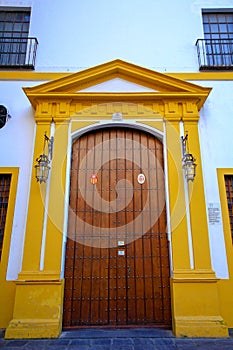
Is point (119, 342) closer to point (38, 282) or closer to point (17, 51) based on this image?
point (38, 282)

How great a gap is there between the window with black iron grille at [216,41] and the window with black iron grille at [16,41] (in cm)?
379

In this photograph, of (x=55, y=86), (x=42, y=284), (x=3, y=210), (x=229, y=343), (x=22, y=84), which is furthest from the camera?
(x=22, y=84)

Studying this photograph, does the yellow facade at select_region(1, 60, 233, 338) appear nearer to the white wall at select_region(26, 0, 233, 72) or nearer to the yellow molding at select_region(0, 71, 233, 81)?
the yellow molding at select_region(0, 71, 233, 81)

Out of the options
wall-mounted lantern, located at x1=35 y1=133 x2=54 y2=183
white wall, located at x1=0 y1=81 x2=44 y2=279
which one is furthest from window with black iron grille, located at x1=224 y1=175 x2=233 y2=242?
white wall, located at x1=0 y1=81 x2=44 y2=279

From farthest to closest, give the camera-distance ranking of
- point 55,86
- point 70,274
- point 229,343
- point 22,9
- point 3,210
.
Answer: point 22,9 → point 55,86 → point 3,210 → point 70,274 → point 229,343

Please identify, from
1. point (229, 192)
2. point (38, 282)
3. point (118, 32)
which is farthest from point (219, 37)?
point (38, 282)

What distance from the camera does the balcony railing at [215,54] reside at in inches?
225

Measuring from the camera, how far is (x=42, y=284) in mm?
4156

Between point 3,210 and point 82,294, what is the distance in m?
2.06

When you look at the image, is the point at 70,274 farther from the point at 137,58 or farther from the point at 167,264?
the point at 137,58

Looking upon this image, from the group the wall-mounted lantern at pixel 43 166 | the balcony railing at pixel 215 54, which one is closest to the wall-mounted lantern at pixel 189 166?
the balcony railing at pixel 215 54

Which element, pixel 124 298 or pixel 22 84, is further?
pixel 22 84

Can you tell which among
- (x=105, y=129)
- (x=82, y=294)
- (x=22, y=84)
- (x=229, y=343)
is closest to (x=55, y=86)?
(x=22, y=84)

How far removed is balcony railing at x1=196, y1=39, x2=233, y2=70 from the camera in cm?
573
